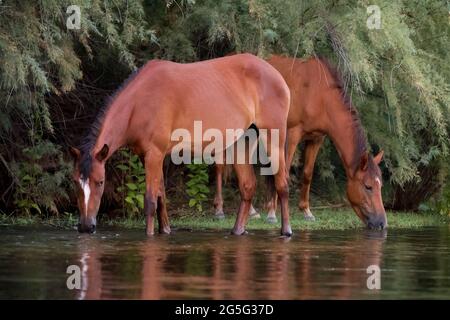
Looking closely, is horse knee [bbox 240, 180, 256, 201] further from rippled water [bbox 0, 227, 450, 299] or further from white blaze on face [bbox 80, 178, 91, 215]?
white blaze on face [bbox 80, 178, 91, 215]

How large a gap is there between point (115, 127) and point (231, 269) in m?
3.63

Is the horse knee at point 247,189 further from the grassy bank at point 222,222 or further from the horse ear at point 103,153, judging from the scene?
the horse ear at point 103,153

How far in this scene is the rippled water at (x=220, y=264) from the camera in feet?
24.2

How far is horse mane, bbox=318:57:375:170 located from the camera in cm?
1380

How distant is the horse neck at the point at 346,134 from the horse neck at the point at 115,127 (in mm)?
3370

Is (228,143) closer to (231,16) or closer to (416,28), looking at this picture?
(231,16)

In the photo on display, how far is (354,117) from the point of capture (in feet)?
45.8

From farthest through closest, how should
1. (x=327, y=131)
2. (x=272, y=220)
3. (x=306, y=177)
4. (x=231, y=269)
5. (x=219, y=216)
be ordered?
1. (x=306, y=177)
2. (x=219, y=216)
3. (x=327, y=131)
4. (x=272, y=220)
5. (x=231, y=269)

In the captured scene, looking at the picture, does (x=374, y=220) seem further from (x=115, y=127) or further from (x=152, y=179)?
(x=115, y=127)

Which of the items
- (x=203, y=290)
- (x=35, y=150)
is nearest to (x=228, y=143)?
(x=35, y=150)

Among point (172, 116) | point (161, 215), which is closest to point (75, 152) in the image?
point (172, 116)

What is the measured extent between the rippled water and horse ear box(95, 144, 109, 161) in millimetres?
877

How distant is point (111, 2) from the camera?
505 inches

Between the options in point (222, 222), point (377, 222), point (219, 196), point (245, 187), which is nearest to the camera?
point (245, 187)
